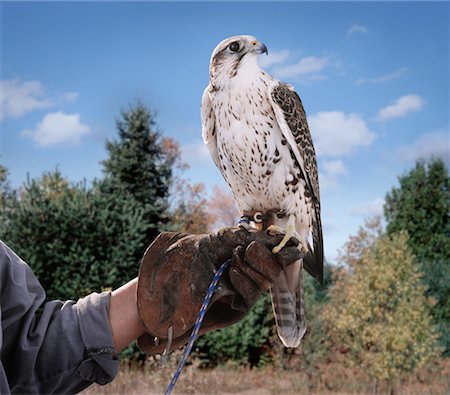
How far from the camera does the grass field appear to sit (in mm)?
8102

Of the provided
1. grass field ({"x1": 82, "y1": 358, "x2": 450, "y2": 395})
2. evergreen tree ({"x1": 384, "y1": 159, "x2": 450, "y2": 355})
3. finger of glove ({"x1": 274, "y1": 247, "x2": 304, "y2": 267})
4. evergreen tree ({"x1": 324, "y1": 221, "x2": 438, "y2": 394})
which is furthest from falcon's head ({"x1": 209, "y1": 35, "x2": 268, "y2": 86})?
evergreen tree ({"x1": 384, "y1": 159, "x2": 450, "y2": 355})

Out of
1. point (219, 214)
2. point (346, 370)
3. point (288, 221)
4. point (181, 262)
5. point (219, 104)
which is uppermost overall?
point (219, 214)

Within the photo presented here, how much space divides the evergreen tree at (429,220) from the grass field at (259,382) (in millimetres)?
2266

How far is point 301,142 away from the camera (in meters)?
2.81

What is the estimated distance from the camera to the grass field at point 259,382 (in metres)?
8.10

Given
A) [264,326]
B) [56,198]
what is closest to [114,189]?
Answer: [56,198]

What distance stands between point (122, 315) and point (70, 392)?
1.06 ft

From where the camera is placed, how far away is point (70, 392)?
208 cm

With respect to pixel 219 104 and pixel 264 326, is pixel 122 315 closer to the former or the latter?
pixel 219 104

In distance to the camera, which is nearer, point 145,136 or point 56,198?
point 56,198

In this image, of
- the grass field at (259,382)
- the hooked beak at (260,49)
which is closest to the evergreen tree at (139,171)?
the grass field at (259,382)

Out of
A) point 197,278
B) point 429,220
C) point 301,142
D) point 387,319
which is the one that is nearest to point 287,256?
point 197,278

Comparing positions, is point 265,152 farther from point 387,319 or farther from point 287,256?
point 387,319

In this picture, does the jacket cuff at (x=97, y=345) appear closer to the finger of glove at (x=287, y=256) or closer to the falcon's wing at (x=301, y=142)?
the finger of glove at (x=287, y=256)
